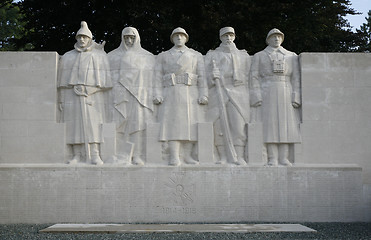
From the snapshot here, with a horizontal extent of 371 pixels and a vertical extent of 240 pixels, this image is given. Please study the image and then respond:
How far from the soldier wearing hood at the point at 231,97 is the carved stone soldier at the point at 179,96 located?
25 centimetres

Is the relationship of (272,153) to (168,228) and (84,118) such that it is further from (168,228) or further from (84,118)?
(84,118)

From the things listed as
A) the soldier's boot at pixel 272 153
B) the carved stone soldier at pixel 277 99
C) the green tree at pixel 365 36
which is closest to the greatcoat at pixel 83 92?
the carved stone soldier at pixel 277 99

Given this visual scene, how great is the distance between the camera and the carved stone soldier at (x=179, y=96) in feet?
38.3

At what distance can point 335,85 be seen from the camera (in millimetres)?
12078

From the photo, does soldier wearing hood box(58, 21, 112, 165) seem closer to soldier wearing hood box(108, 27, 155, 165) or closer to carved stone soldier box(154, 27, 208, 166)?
soldier wearing hood box(108, 27, 155, 165)

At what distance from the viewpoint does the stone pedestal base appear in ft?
37.3

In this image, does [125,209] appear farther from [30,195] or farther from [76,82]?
[76,82]

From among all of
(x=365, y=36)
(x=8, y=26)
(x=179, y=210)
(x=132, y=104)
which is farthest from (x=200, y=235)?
(x=8, y=26)

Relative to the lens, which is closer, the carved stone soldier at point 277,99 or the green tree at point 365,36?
the carved stone soldier at point 277,99

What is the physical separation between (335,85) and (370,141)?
1.50 metres

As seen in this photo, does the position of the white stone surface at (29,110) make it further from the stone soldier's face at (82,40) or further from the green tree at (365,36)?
the green tree at (365,36)

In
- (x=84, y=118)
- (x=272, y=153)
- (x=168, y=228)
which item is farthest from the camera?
(x=272, y=153)

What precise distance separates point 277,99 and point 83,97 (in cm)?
435

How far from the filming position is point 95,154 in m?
11.7
